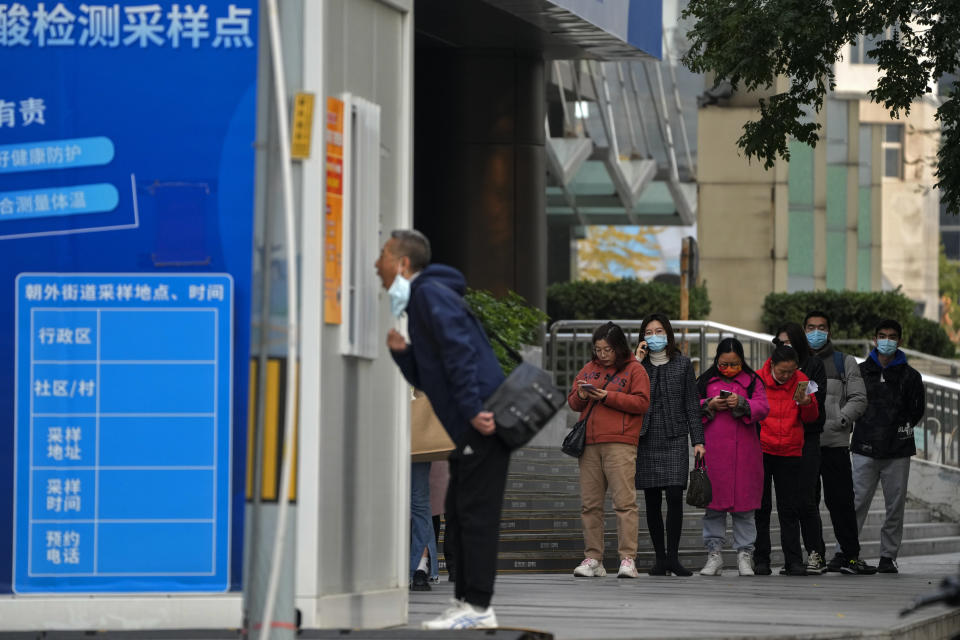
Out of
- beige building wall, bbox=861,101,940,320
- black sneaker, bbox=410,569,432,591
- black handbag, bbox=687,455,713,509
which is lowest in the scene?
black sneaker, bbox=410,569,432,591

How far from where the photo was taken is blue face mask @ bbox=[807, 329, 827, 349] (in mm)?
14125

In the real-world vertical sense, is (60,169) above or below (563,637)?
above

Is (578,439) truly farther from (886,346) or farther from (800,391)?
(886,346)

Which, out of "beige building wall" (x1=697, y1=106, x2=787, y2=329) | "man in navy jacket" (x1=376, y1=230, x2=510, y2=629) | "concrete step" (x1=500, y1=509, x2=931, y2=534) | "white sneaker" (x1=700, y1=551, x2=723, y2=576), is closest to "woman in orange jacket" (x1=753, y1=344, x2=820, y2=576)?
"white sneaker" (x1=700, y1=551, x2=723, y2=576)

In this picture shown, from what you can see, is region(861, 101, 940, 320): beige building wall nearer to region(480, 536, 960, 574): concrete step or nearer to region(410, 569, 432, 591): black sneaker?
region(480, 536, 960, 574): concrete step

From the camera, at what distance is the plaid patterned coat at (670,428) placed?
13.3 m

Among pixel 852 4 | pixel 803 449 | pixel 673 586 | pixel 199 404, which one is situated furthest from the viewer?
pixel 852 4

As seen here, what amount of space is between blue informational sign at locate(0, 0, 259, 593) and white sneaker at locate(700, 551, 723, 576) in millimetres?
6203

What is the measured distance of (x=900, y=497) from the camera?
45.6 feet

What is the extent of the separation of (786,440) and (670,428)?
0.94 metres

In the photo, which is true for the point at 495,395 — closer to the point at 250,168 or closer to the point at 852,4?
the point at 250,168

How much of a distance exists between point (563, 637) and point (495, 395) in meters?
1.20

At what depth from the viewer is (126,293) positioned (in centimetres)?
805

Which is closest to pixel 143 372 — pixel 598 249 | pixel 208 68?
pixel 208 68
